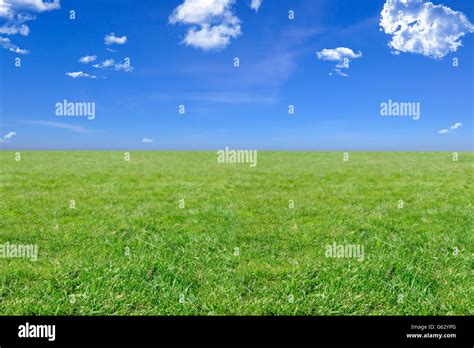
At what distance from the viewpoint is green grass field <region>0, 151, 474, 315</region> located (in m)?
5.57

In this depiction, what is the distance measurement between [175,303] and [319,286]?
2.40 metres

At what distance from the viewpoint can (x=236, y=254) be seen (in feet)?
23.6

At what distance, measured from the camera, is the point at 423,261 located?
22.6 feet

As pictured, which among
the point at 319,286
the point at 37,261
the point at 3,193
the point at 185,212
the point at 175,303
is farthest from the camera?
the point at 3,193

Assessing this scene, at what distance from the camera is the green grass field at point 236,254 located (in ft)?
18.3
